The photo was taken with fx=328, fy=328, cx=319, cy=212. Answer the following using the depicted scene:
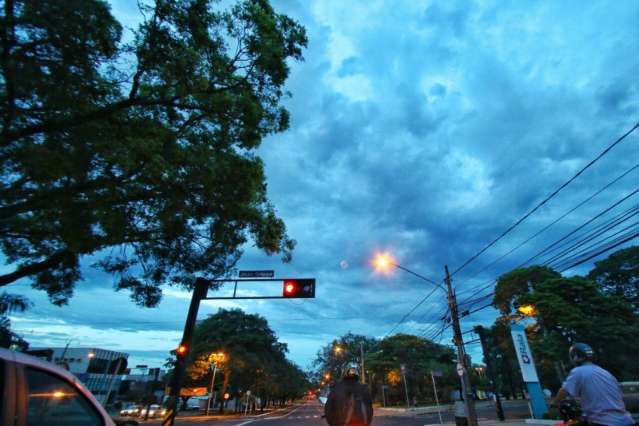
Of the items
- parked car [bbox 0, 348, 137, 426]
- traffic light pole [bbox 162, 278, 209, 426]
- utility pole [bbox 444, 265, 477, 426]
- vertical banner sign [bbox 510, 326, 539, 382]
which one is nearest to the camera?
parked car [bbox 0, 348, 137, 426]

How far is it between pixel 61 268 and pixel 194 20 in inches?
340

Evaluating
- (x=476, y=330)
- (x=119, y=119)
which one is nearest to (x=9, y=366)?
(x=119, y=119)

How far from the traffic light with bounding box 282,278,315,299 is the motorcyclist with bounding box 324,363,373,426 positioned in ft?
24.6

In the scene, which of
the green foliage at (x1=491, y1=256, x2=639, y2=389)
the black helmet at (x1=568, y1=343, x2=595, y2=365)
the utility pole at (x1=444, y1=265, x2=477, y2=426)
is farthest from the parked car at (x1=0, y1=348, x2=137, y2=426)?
the green foliage at (x1=491, y1=256, x2=639, y2=389)

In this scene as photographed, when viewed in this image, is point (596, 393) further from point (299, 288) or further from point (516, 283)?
point (516, 283)

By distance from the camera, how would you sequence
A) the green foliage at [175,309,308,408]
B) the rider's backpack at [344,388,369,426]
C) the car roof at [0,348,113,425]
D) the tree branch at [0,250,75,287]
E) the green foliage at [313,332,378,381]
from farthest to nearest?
the green foliage at [313,332,378,381]
the green foliage at [175,309,308,408]
the tree branch at [0,250,75,287]
the rider's backpack at [344,388,369,426]
the car roof at [0,348,113,425]

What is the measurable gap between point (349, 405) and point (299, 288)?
8.11 metres

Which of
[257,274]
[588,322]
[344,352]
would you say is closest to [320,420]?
[257,274]

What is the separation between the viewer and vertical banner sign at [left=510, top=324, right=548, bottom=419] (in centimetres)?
1812

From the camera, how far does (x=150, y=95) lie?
6.70 m

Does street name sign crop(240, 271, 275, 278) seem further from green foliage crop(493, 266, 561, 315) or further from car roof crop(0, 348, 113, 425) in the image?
green foliage crop(493, 266, 561, 315)

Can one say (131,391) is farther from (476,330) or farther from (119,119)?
(119,119)

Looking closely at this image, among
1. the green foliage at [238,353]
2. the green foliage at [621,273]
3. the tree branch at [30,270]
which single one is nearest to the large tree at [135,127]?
the tree branch at [30,270]

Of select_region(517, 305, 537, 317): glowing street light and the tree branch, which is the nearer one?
the tree branch
